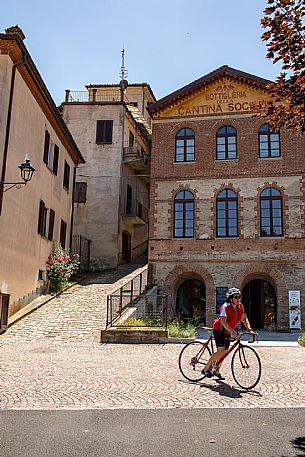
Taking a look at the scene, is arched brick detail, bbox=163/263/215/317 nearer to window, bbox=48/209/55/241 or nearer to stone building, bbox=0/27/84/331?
stone building, bbox=0/27/84/331

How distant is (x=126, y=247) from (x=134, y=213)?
8.13 feet

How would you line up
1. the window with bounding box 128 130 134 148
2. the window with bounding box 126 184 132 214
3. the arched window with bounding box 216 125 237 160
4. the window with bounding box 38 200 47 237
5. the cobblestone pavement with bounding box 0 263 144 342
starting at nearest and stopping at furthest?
the cobblestone pavement with bounding box 0 263 144 342 < the window with bounding box 38 200 47 237 < the arched window with bounding box 216 125 237 160 < the window with bounding box 126 184 132 214 < the window with bounding box 128 130 134 148

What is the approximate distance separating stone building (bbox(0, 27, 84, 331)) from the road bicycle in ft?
28.4

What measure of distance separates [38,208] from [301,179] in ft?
40.4

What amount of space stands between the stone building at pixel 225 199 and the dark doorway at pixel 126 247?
7.93 meters

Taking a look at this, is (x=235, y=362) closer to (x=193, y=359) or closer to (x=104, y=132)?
(x=193, y=359)

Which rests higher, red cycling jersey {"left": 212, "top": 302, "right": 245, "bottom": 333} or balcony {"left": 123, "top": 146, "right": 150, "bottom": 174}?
balcony {"left": 123, "top": 146, "right": 150, "bottom": 174}

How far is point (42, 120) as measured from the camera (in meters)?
20.4

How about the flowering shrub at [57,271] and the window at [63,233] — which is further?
the window at [63,233]

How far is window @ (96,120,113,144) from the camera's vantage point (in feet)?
102

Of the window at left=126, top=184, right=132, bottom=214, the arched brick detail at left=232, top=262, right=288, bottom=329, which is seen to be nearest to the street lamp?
the arched brick detail at left=232, top=262, right=288, bottom=329

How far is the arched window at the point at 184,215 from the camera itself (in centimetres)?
2223

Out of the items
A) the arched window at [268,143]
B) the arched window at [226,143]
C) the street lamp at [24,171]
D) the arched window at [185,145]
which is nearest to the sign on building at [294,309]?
the arched window at [268,143]

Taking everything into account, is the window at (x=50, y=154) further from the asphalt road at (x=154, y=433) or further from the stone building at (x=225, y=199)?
the asphalt road at (x=154, y=433)
